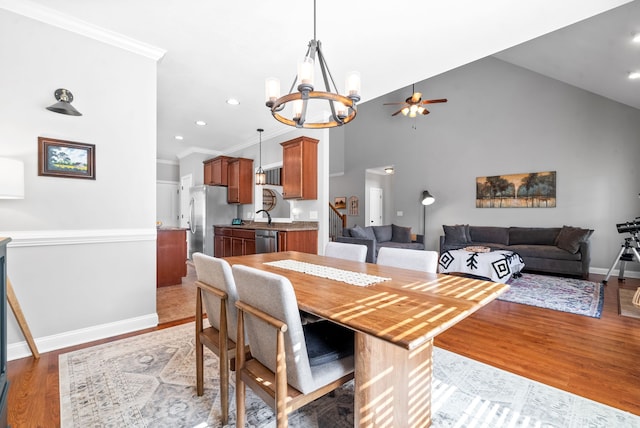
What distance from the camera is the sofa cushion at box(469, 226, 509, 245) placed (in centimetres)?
564

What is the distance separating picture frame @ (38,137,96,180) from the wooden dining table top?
197 cm

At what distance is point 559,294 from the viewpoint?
3648mm

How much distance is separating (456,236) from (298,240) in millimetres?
3609

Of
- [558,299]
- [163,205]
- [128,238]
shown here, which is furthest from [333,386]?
[163,205]

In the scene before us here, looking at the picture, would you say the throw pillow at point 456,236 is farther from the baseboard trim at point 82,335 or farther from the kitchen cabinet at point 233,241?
the baseboard trim at point 82,335

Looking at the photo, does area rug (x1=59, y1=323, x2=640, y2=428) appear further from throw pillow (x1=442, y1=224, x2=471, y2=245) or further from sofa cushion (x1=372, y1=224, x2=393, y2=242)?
throw pillow (x1=442, y1=224, x2=471, y2=245)

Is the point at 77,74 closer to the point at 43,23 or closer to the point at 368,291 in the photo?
the point at 43,23

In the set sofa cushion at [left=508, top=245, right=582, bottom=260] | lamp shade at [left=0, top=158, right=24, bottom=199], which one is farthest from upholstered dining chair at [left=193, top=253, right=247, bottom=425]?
sofa cushion at [left=508, top=245, right=582, bottom=260]

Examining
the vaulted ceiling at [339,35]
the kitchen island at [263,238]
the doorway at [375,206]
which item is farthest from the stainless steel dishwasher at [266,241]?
the doorway at [375,206]

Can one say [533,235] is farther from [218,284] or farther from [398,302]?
[218,284]

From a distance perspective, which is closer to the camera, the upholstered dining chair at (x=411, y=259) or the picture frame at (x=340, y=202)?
the upholstered dining chair at (x=411, y=259)

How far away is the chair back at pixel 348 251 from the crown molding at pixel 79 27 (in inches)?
95.1

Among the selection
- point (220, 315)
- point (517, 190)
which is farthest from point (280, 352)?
point (517, 190)

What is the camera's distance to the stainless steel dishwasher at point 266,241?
412 cm
